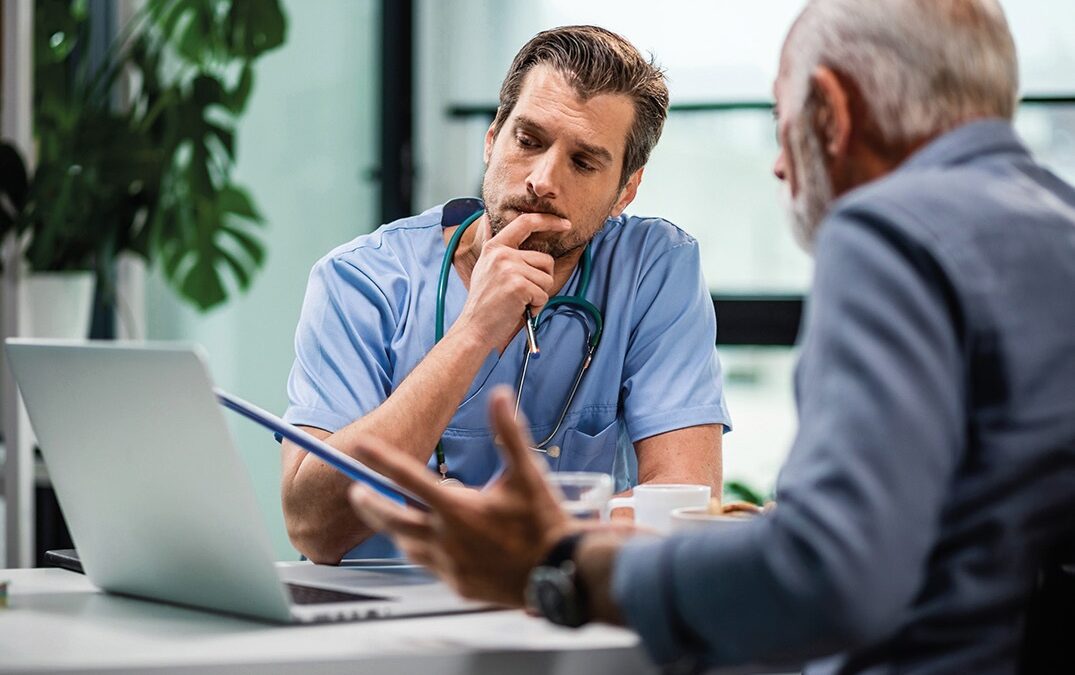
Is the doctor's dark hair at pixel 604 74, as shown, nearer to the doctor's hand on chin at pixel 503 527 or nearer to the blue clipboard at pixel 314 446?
the blue clipboard at pixel 314 446

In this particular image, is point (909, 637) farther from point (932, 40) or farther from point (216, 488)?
point (216, 488)

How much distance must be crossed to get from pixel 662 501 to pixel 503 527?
383 mm

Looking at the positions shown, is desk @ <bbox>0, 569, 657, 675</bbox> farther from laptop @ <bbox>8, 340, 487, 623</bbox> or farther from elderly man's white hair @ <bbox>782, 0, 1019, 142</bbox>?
elderly man's white hair @ <bbox>782, 0, 1019, 142</bbox>

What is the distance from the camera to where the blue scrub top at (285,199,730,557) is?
5.93 feet

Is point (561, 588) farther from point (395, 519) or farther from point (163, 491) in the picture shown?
point (163, 491)

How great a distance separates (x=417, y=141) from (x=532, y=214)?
2721mm

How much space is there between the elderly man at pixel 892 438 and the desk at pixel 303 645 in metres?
0.10

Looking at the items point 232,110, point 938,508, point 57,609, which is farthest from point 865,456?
point 232,110

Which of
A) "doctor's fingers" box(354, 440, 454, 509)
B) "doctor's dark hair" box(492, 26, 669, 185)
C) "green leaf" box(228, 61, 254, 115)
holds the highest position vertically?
"doctor's dark hair" box(492, 26, 669, 185)

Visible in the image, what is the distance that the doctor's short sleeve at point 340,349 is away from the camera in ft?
5.70

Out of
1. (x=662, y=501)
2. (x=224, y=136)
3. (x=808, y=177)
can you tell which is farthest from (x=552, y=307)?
(x=224, y=136)

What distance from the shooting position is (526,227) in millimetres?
1787

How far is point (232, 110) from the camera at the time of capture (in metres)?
3.50

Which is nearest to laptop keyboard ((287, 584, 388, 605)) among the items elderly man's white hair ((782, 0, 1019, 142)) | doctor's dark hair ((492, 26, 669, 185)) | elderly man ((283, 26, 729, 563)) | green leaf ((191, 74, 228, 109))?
elderly man ((283, 26, 729, 563))
